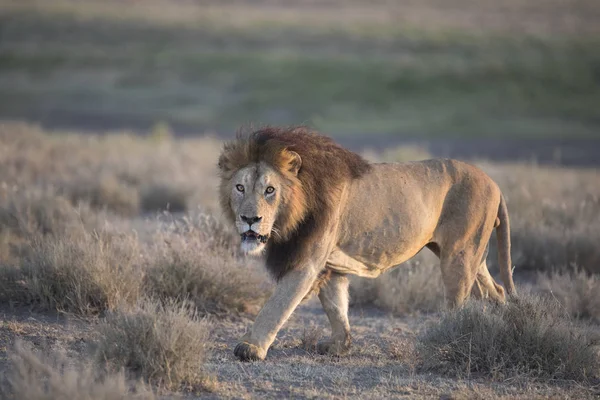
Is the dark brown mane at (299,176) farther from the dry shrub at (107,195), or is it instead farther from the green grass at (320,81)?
the green grass at (320,81)

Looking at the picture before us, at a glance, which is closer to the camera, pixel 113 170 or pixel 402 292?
pixel 402 292

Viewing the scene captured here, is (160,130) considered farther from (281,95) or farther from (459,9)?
(459,9)

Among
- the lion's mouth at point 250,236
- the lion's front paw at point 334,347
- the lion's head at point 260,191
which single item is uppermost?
the lion's head at point 260,191

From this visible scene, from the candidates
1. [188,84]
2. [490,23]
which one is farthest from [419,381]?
[490,23]

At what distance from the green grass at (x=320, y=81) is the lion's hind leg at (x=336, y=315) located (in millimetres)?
24490

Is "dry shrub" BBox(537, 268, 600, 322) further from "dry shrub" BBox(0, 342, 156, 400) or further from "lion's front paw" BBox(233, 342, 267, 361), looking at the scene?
"dry shrub" BBox(0, 342, 156, 400)

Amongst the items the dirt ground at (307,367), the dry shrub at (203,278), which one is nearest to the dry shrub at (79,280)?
the dirt ground at (307,367)

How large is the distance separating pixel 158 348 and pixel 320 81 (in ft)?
116

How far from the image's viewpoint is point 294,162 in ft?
22.0

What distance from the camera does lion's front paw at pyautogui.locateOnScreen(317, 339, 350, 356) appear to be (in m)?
7.25

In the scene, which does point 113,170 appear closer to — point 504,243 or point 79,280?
point 79,280

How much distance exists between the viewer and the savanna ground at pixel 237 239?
616 centimetres

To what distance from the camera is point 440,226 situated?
7551mm

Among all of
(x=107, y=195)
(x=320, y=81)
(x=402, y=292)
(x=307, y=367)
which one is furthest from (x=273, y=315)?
(x=320, y=81)
